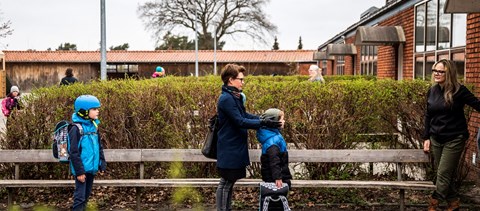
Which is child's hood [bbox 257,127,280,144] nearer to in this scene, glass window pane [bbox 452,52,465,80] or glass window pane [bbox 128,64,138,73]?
glass window pane [bbox 452,52,465,80]

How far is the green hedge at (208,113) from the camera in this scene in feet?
25.0

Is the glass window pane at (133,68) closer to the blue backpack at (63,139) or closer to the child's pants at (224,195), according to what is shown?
the blue backpack at (63,139)

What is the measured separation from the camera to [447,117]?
6.62 meters

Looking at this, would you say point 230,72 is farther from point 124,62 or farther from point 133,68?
point 133,68

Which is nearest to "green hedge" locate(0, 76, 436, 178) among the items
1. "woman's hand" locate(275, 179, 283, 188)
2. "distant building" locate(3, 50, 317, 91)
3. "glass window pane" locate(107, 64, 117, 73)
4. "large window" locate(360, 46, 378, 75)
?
"woman's hand" locate(275, 179, 283, 188)

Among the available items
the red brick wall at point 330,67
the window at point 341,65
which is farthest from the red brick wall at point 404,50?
the red brick wall at point 330,67

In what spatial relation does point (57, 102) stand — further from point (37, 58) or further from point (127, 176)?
point (37, 58)

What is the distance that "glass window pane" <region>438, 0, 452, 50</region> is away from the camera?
35.5 ft

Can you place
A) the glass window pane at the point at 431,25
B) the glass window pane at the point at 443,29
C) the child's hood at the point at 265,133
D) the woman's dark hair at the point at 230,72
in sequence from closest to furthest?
the child's hood at the point at 265,133, the woman's dark hair at the point at 230,72, the glass window pane at the point at 443,29, the glass window pane at the point at 431,25

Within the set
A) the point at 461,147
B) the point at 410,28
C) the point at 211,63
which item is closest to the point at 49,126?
the point at 461,147

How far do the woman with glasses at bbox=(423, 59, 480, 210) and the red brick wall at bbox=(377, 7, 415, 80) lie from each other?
675 cm

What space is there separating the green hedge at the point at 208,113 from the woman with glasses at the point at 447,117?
32.4 inches

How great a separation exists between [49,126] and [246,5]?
1907 inches

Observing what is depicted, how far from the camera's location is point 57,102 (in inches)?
312
